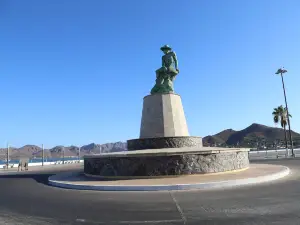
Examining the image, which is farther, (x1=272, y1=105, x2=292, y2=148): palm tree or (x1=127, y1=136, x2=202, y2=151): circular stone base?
(x1=272, y1=105, x2=292, y2=148): palm tree

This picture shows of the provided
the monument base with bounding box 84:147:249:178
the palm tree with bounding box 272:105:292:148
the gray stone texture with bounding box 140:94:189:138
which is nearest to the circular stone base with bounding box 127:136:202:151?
the gray stone texture with bounding box 140:94:189:138

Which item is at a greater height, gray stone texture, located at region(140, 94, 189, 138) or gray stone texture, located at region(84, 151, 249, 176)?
gray stone texture, located at region(140, 94, 189, 138)

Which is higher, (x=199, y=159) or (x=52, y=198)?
(x=199, y=159)

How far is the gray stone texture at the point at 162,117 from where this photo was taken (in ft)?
59.7

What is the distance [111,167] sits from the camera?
13.4 m

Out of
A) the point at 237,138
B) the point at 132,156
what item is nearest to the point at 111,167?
the point at 132,156

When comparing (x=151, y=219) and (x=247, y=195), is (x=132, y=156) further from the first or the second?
(x=151, y=219)

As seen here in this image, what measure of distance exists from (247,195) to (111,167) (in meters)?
7.18

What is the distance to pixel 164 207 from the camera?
22.7ft

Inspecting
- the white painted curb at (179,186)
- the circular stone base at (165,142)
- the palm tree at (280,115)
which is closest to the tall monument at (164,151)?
the circular stone base at (165,142)

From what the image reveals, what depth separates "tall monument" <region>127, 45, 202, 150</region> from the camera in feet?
55.5

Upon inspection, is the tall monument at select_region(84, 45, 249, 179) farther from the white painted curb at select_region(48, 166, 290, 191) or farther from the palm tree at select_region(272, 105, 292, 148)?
the palm tree at select_region(272, 105, 292, 148)

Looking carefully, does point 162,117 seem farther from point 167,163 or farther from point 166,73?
point 167,163

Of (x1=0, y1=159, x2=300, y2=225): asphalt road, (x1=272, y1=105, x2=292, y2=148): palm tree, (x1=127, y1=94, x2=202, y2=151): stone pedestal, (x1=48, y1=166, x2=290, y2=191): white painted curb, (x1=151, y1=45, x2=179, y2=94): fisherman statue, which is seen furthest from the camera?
(x1=272, y1=105, x2=292, y2=148): palm tree
